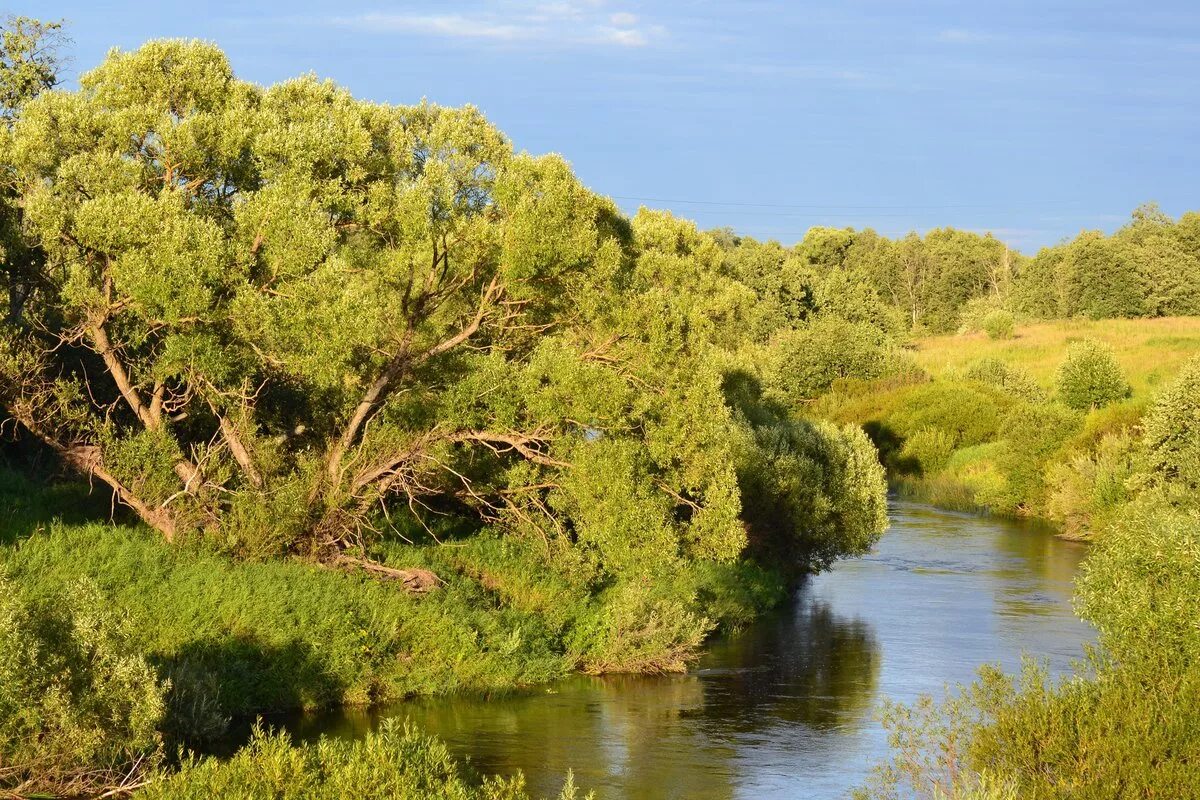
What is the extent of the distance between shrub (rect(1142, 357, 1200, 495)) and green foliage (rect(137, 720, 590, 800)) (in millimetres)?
33628

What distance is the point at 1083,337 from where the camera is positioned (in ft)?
282

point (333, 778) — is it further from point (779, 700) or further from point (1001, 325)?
point (1001, 325)

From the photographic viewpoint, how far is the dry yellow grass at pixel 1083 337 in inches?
2918

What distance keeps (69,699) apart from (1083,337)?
7861 cm

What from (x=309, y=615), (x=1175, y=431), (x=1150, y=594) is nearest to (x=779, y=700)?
(x=1150, y=594)

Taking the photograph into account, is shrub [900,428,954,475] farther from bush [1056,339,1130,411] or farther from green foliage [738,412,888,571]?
green foliage [738,412,888,571]

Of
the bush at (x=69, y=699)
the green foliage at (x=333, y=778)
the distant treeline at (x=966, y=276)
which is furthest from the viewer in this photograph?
the distant treeline at (x=966, y=276)

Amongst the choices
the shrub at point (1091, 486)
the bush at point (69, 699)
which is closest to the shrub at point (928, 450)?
the shrub at point (1091, 486)

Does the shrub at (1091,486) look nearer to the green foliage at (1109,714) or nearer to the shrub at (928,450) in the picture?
the shrub at (928,450)

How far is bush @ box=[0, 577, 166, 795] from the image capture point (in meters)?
17.1

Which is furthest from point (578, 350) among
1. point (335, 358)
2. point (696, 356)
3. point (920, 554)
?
point (920, 554)

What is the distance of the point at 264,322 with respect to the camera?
2464cm

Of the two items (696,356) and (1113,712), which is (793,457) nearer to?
(696,356)

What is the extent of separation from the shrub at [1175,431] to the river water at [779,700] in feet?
16.8
